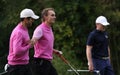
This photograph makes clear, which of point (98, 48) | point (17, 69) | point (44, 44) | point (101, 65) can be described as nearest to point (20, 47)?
point (17, 69)

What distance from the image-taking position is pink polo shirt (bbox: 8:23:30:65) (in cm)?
666

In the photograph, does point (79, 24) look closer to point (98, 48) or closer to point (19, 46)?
point (98, 48)

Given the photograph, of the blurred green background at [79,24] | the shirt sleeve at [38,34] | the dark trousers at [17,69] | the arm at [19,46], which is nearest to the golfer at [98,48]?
the shirt sleeve at [38,34]

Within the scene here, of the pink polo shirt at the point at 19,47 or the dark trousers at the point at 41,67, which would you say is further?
the dark trousers at the point at 41,67

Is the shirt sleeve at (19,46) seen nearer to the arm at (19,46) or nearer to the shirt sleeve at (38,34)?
the arm at (19,46)

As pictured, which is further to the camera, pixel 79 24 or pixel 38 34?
pixel 79 24

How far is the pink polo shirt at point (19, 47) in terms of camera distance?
6.66 metres

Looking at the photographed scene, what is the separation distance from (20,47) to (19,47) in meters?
0.02

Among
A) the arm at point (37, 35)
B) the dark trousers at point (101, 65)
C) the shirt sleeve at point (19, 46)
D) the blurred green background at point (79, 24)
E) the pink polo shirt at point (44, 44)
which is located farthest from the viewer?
the blurred green background at point (79, 24)

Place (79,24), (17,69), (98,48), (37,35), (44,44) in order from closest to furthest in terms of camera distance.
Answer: (17,69) < (37,35) < (44,44) < (98,48) < (79,24)

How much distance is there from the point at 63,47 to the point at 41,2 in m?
1.88

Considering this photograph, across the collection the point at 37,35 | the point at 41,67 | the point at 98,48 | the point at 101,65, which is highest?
the point at 37,35

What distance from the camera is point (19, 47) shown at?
664 centimetres

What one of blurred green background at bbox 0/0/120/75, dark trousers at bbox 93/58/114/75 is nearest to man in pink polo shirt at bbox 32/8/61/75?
dark trousers at bbox 93/58/114/75
